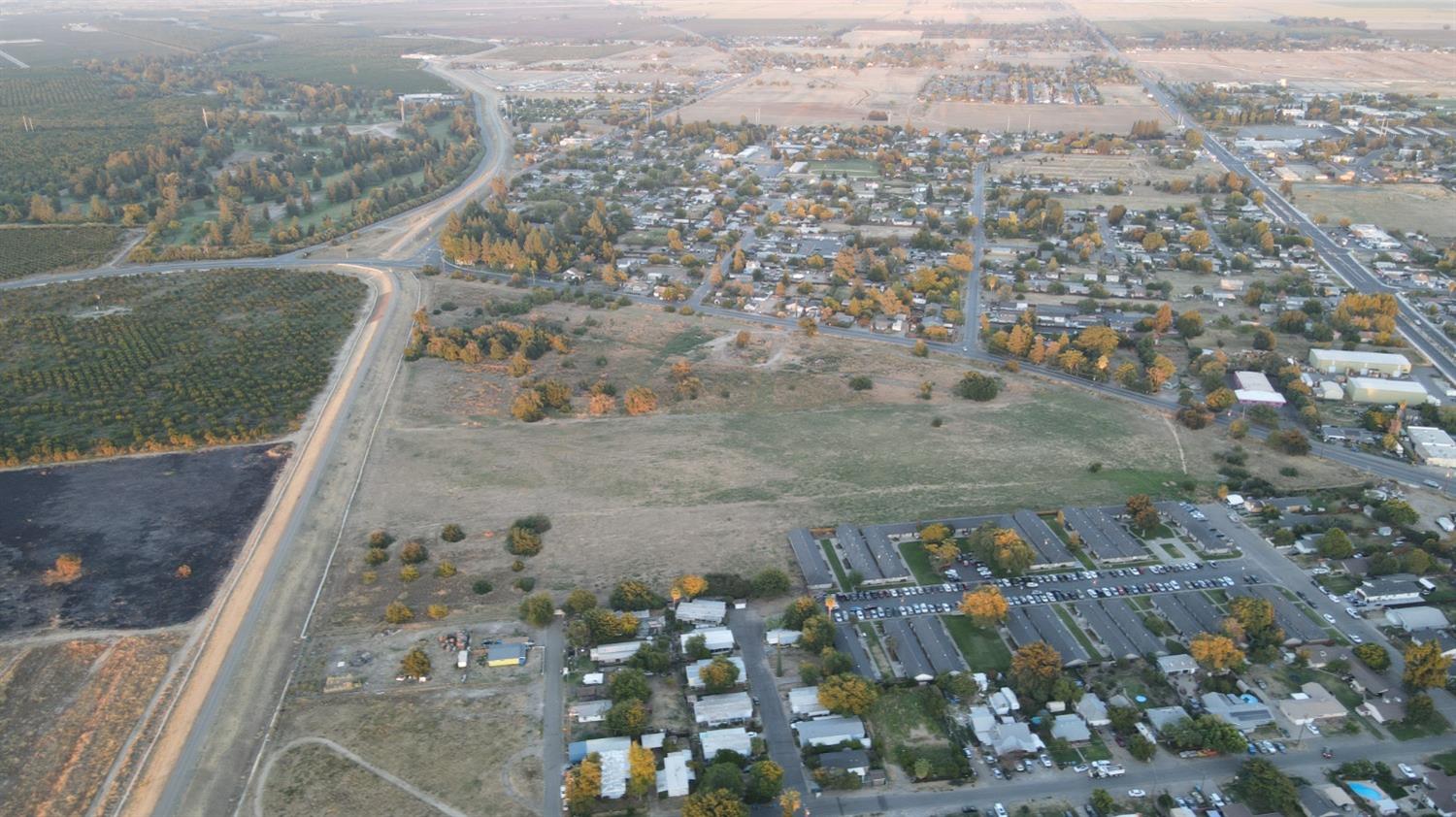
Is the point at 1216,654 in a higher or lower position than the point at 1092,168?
lower

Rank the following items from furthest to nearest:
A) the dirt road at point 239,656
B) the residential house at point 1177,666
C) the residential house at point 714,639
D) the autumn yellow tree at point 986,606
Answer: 1. the autumn yellow tree at point 986,606
2. the residential house at point 714,639
3. the residential house at point 1177,666
4. the dirt road at point 239,656

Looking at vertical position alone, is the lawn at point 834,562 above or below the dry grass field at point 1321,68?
below

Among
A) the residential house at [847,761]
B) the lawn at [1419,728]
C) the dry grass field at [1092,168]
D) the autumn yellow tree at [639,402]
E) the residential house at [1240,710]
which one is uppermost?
the dry grass field at [1092,168]

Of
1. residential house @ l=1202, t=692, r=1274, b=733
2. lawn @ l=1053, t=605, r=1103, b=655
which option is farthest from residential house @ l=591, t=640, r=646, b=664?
residential house @ l=1202, t=692, r=1274, b=733

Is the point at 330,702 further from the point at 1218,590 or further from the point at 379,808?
the point at 1218,590

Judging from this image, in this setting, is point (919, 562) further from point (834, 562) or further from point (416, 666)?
point (416, 666)

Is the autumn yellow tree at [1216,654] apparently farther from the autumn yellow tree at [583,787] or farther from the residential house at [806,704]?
the autumn yellow tree at [583,787]

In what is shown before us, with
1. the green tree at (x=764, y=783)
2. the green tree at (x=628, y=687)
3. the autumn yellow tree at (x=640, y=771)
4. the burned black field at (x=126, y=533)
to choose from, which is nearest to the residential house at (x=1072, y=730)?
the green tree at (x=764, y=783)

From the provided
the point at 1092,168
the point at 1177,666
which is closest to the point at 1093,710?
the point at 1177,666
